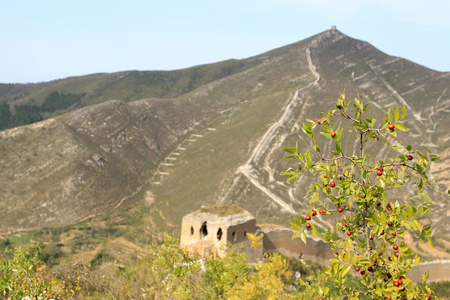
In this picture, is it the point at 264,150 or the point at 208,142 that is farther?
the point at 208,142

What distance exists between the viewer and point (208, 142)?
229 feet

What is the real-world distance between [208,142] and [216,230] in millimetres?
44924

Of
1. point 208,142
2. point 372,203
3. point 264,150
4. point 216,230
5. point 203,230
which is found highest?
point 372,203

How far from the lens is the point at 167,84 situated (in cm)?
13050

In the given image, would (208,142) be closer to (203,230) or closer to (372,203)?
(203,230)

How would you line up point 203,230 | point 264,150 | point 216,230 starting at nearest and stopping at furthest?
point 216,230
point 203,230
point 264,150

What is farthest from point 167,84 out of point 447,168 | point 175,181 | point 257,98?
point 447,168

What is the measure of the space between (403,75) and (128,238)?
277 ft

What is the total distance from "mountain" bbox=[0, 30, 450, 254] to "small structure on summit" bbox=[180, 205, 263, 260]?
17846 millimetres

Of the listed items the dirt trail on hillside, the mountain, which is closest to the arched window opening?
the mountain

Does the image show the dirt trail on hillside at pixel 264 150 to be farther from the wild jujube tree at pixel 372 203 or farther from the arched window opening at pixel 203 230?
Result: the wild jujube tree at pixel 372 203

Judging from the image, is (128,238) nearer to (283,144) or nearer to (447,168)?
(283,144)

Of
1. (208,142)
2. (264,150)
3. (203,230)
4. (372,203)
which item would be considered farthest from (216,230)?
(208,142)

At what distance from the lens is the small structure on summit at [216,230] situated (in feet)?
81.7
